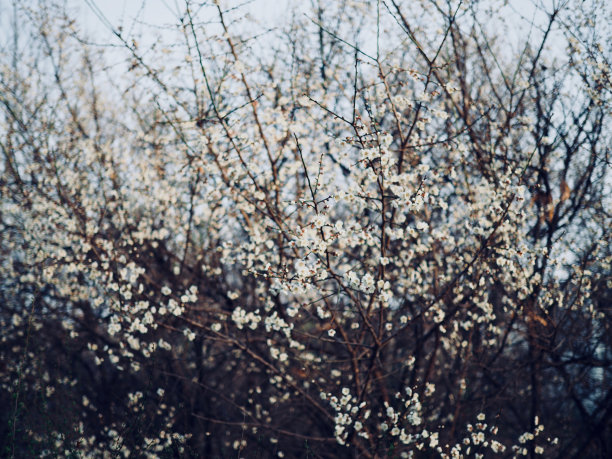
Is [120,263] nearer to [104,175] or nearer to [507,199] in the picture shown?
[104,175]

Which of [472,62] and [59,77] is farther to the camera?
[59,77]

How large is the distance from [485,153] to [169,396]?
6929mm

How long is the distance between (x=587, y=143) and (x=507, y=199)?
7.67 feet

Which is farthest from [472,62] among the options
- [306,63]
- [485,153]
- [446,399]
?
[446,399]

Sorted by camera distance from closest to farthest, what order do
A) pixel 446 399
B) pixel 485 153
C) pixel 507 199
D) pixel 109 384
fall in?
pixel 507 199 < pixel 485 153 < pixel 446 399 < pixel 109 384

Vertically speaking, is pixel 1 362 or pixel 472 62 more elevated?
pixel 472 62

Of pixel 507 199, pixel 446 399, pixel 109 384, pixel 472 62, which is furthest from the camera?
pixel 109 384

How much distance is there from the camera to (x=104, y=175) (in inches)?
332

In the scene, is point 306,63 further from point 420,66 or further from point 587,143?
point 587,143

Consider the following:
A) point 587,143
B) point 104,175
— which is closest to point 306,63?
point 104,175

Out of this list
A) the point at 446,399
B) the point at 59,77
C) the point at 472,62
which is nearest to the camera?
the point at 446,399

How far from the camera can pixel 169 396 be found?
340 inches

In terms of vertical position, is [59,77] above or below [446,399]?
above

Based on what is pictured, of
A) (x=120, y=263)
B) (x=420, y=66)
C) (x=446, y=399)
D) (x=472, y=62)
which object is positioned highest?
(x=472, y=62)
